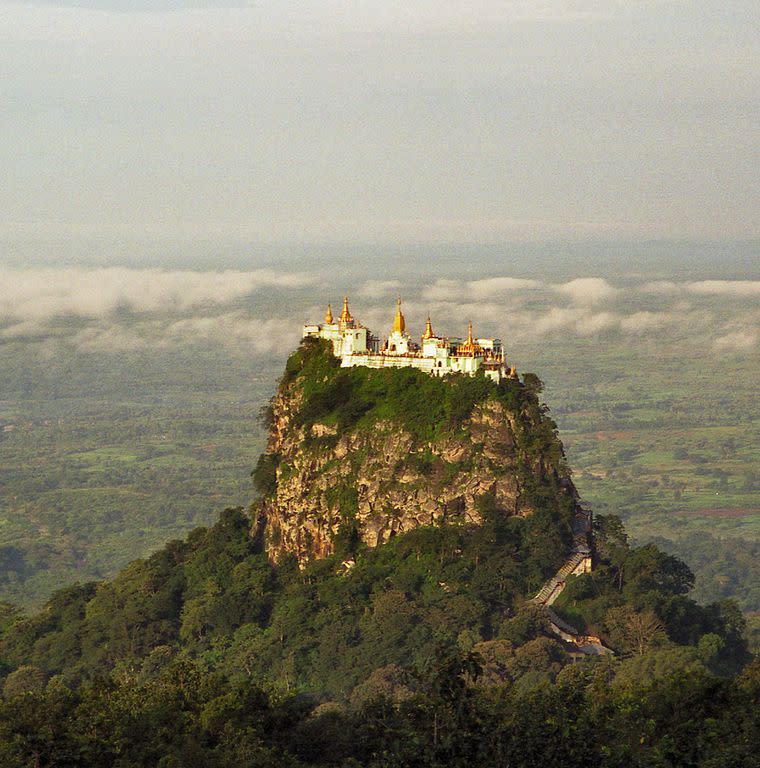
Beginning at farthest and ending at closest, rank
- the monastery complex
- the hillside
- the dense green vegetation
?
the monastery complex → the hillside → the dense green vegetation

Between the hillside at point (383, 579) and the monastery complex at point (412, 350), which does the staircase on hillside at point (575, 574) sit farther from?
the monastery complex at point (412, 350)

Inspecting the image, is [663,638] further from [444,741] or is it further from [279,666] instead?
[444,741]

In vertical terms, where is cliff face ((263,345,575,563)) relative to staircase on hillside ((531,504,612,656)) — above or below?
above

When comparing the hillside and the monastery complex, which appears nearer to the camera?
the hillside

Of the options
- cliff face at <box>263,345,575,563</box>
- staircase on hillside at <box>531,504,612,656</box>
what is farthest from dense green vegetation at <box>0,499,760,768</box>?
cliff face at <box>263,345,575,563</box>

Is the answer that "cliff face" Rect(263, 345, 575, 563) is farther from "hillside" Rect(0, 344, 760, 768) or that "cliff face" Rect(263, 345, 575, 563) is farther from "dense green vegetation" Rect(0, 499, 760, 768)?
"dense green vegetation" Rect(0, 499, 760, 768)

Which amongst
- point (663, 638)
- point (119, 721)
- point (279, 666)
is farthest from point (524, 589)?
point (119, 721)

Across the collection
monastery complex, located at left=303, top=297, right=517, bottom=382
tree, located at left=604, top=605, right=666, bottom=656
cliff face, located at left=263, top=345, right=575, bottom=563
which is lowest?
tree, located at left=604, top=605, right=666, bottom=656
